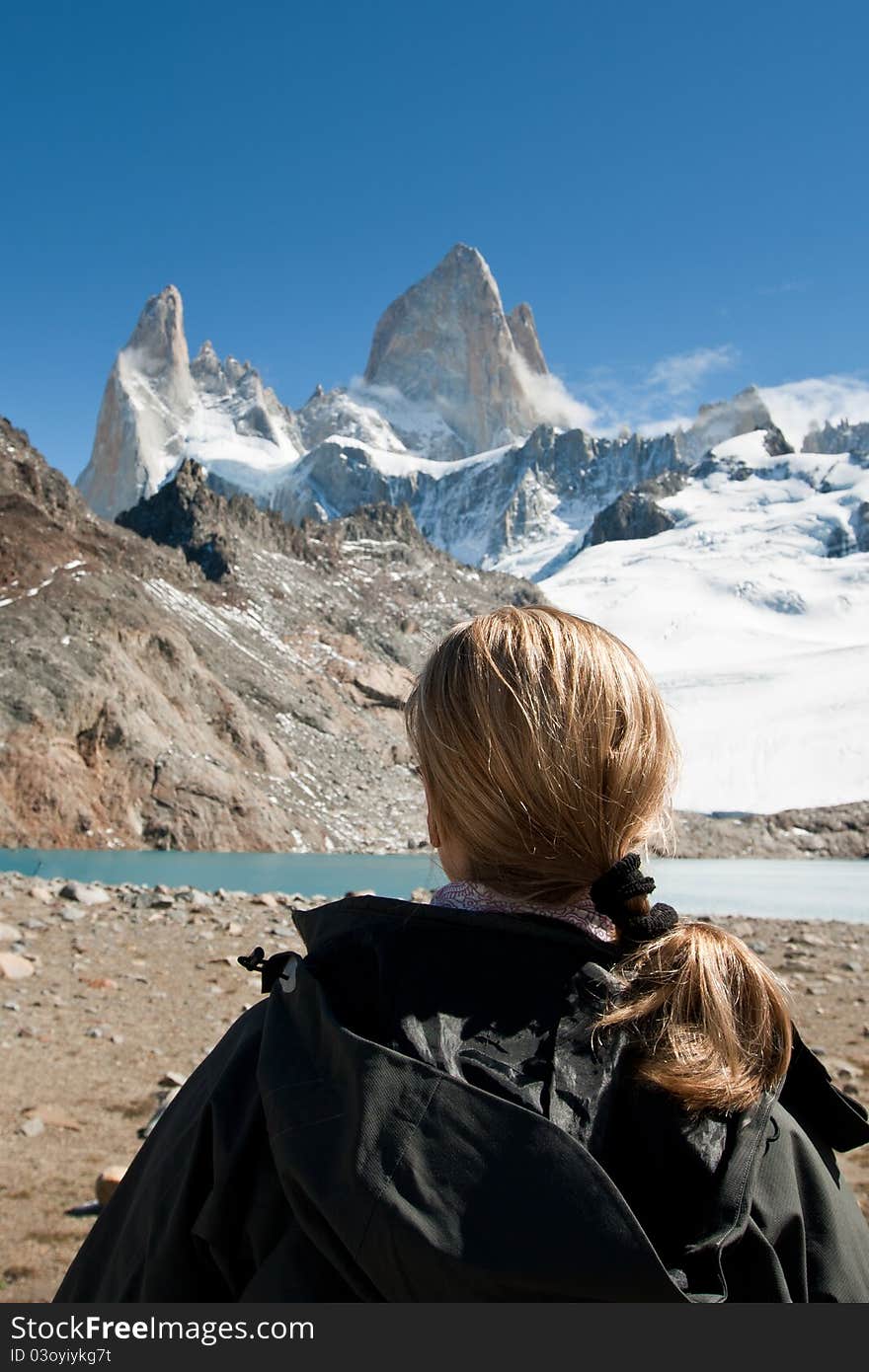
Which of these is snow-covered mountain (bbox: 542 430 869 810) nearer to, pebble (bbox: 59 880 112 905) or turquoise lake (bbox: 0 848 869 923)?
turquoise lake (bbox: 0 848 869 923)

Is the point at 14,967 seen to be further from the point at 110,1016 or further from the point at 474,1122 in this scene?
the point at 474,1122

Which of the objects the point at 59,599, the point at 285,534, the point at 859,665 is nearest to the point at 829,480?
the point at 859,665

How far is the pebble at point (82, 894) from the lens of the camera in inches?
517

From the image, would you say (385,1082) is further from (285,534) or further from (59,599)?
(285,534)

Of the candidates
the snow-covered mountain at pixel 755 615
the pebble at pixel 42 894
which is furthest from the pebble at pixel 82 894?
the snow-covered mountain at pixel 755 615

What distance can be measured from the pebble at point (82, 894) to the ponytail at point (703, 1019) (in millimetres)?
12676

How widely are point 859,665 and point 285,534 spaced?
50.1 metres

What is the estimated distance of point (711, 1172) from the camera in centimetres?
137

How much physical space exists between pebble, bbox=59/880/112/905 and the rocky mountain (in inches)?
757

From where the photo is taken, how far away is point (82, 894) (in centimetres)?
1330

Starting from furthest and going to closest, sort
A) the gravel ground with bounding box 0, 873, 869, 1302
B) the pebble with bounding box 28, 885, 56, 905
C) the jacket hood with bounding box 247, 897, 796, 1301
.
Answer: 1. the pebble with bounding box 28, 885, 56, 905
2. the gravel ground with bounding box 0, 873, 869, 1302
3. the jacket hood with bounding box 247, 897, 796, 1301

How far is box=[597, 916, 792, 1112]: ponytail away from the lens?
141 cm

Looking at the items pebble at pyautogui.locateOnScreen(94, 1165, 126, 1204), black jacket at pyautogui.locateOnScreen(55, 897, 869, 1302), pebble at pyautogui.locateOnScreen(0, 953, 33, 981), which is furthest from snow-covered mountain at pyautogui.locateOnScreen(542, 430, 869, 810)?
black jacket at pyautogui.locateOnScreen(55, 897, 869, 1302)

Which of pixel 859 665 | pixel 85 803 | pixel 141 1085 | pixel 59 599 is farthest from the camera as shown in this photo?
pixel 859 665
